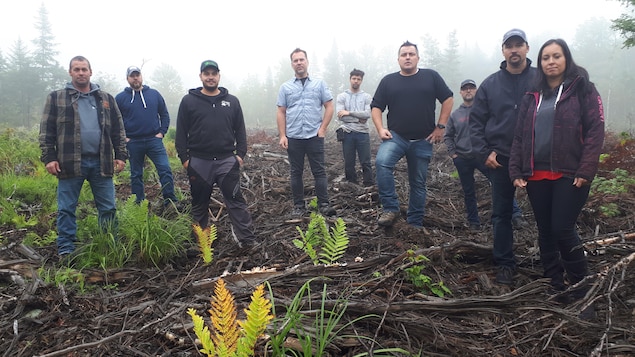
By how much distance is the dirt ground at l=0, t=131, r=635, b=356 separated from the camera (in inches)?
86.1

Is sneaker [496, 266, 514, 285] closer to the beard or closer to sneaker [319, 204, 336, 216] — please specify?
sneaker [319, 204, 336, 216]

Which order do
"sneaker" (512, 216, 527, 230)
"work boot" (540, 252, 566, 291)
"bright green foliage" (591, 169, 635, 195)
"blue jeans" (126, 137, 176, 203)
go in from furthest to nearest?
1. "blue jeans" (126, 137, 176, 203)
2. "bright green foliage" (591, 169, 635, 195)
3. "sneaker" (512, 216, 527, 230)
4. "work boot" (540, 252, 566, 291)

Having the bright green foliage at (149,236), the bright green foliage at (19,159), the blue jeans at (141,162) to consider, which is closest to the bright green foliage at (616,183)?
the bright green foliage at (149,236)

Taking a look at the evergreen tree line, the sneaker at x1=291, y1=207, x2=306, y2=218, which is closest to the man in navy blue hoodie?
the sneaker at x1=291, y1=207, x2=306, y2=218

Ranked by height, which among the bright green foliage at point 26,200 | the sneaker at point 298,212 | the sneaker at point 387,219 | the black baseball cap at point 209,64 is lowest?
the sneaker at point 298,212

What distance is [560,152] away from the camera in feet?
8.79

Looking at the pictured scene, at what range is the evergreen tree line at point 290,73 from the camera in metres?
40.0

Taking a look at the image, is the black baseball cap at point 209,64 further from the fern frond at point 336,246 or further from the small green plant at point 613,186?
the small green plant at point 613,186

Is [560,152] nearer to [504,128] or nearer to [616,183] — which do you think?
[504,128]

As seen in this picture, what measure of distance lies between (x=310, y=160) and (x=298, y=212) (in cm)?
77

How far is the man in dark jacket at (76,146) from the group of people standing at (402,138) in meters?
0.01

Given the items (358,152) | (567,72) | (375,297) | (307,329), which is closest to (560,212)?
(567,72)

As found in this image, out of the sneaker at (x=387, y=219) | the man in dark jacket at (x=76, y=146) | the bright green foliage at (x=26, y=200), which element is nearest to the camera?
the man in dark jacket at (x=76, y=146)

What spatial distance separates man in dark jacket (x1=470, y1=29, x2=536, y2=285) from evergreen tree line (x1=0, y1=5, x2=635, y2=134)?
1209 inches
